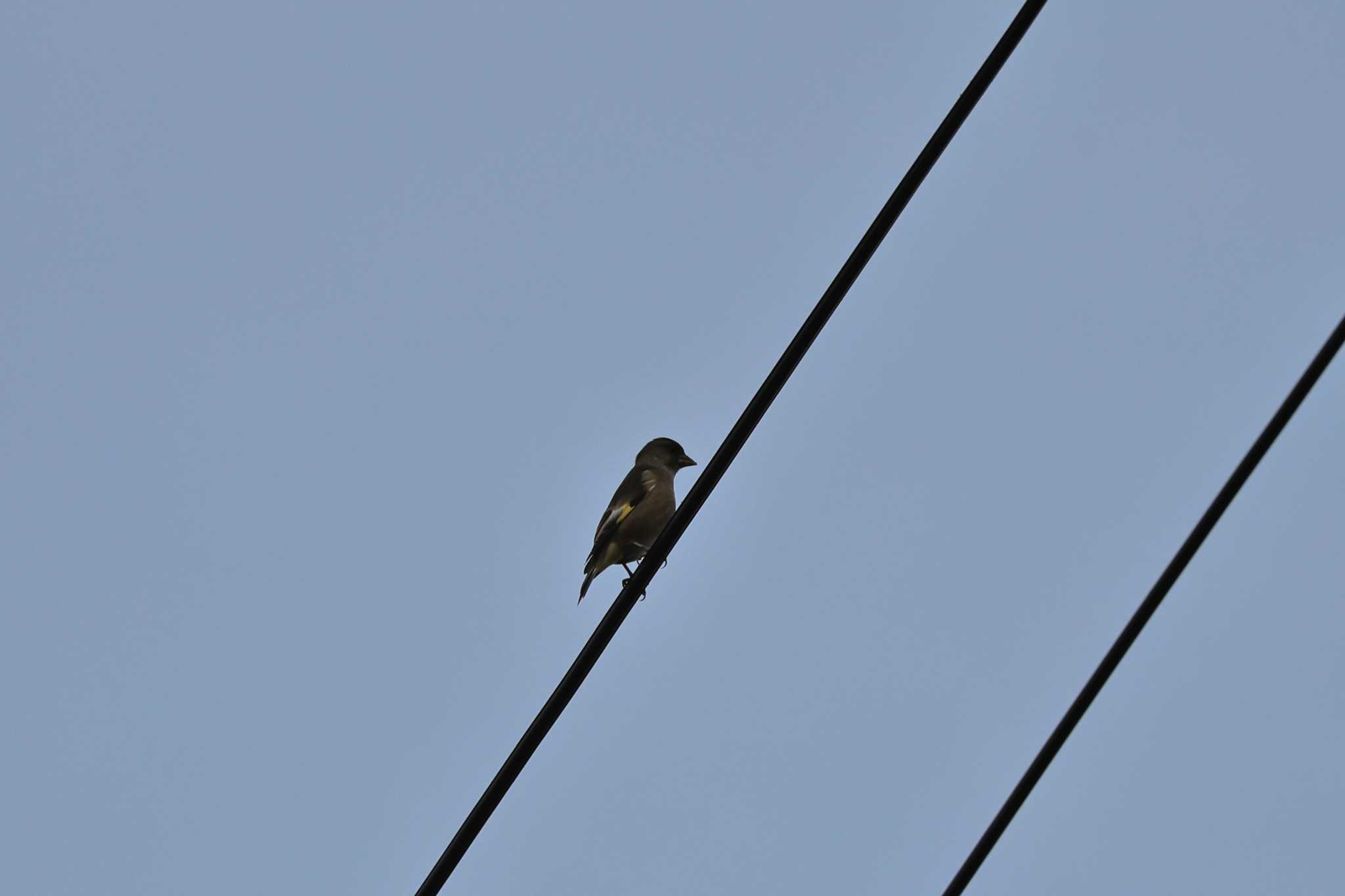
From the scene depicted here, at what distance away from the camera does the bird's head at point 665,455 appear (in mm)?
10570

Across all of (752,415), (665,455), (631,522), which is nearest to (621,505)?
(631,522)

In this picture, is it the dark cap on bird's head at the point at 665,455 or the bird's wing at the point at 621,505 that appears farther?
the dark cap on bird's head at the point at 665,455

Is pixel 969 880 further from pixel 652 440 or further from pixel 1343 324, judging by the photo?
pixel 652 440

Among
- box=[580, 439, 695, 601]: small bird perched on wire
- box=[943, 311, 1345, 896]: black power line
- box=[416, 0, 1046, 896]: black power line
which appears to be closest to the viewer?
box=[943, 311, 1345, 896]: black power line

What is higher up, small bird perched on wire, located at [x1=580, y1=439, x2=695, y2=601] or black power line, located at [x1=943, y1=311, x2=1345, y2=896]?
black power line, located at [x1=943, y1=311, x2=1345, y2=896]

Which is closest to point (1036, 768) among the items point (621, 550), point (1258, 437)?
point (1258, 437)

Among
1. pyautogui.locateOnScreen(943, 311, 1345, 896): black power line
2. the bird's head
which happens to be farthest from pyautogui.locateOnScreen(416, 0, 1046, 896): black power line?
the bird's head

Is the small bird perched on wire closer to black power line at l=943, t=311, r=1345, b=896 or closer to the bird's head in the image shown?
the bird's head

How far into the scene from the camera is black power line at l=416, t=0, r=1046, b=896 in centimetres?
427

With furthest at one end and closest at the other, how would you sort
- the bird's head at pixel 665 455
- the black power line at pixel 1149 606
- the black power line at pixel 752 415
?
the bird's head at pixel 665 455, the black power line at pixel 752 415, the black power line at pixel 1149 606

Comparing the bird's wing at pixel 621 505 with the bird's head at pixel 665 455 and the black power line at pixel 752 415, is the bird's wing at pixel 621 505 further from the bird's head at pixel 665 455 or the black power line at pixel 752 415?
the black power line at pixel 752 415

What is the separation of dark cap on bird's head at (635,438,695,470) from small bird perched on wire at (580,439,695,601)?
49 cm

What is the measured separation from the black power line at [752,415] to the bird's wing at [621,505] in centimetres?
418

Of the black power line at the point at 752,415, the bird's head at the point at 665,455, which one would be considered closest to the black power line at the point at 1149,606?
the black power line at the point at 752,415
